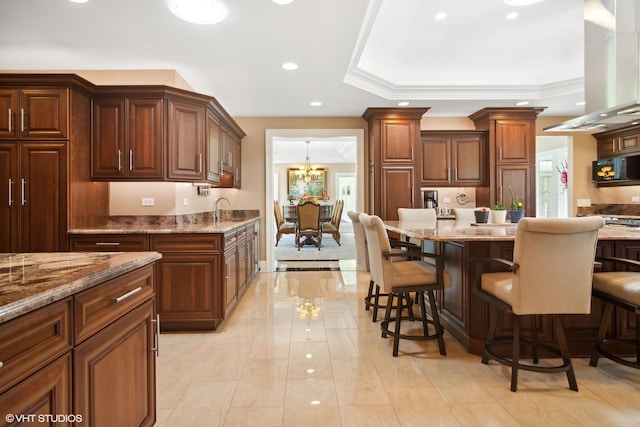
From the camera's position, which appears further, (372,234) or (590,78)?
(590,78)

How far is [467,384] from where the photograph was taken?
7.11 ft

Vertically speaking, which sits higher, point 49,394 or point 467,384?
point 49,394

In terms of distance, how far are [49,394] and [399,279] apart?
210cm

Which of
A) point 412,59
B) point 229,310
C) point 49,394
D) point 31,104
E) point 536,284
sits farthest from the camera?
point 412,59

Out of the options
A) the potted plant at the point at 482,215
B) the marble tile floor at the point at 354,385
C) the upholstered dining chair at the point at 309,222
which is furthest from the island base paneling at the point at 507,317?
the upholstered dining chair at the point at 309,222

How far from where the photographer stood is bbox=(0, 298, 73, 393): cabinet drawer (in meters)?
0.78

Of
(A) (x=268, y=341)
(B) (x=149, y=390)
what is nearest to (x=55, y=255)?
(B) (x=149, y=390)

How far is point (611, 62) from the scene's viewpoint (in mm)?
2879

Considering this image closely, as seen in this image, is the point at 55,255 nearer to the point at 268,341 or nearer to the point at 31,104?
the point at 268,341

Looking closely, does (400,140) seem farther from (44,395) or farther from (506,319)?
(44,395)

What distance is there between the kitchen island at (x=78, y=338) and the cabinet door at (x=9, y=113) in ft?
7.41

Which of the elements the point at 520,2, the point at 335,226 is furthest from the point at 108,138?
the point at 335,226

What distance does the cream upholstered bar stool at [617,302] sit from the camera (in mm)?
2082

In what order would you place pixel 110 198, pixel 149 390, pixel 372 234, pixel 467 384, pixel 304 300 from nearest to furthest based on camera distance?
pixel 149 390
pixel 467 384
pixel 372 234
pixel 110 198
pixel 304 300
